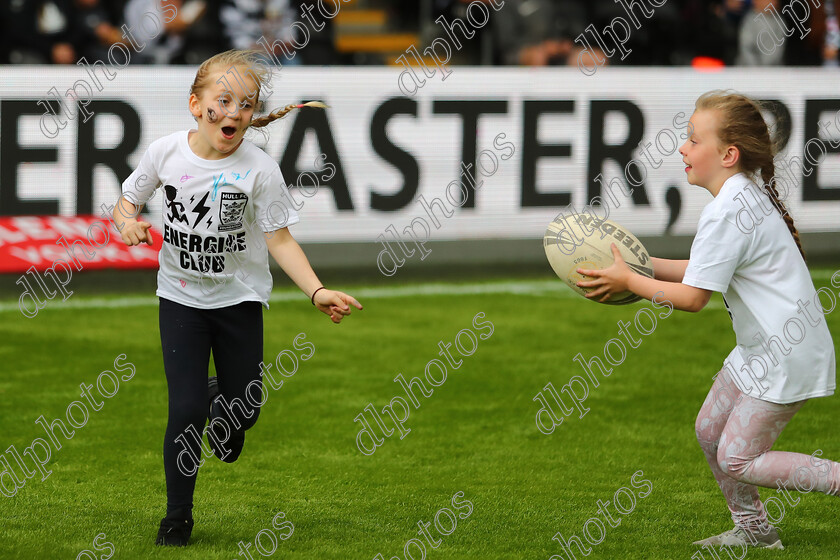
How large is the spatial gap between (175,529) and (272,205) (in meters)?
1.15

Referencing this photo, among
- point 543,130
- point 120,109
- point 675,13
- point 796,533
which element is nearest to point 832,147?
point 543,130

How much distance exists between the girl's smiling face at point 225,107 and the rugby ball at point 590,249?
44.6 inches

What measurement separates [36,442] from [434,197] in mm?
5144

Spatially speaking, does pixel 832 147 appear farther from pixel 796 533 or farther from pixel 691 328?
pixel 796 533

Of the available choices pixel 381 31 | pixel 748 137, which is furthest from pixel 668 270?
pixel 381 31

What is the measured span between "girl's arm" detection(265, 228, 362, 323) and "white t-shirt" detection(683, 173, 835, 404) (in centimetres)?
112

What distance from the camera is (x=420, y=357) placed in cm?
728

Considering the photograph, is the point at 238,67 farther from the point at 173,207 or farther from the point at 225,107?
the point at 173,207

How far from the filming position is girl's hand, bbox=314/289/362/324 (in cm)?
391

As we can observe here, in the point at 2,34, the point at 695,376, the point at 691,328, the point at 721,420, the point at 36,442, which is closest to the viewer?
the point at 721,420

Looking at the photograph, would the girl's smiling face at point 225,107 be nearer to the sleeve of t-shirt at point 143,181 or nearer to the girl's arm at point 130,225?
the sleeve of t-shirt at point 143,181

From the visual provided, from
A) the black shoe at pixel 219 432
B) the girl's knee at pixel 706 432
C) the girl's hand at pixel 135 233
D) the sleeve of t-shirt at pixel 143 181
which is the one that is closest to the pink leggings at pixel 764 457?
the girl's knee at pixel 706 432

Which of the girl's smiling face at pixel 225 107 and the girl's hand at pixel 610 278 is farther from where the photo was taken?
the girl's smiling face at pixel 225 107

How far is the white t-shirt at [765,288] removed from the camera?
3684mm
